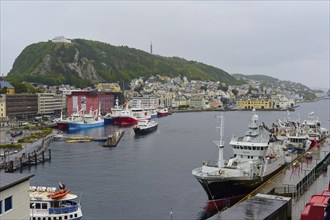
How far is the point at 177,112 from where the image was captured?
4439 inches

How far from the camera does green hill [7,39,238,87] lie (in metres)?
124

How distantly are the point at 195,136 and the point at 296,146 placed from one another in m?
21.1

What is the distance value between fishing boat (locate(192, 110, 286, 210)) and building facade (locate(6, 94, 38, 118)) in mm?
56090

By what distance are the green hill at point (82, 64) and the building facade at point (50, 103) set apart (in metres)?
21.1

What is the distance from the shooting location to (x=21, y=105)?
7488cm

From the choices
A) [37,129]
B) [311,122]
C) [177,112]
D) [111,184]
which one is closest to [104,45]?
[177,112]

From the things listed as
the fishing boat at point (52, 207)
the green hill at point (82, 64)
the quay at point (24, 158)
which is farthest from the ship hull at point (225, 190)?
the green hill at point (82, 64)

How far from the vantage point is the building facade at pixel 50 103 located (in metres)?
81.1

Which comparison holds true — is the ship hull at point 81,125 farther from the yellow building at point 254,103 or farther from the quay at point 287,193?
the yellow building at point 254,103

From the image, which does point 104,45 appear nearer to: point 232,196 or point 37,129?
point 37,129

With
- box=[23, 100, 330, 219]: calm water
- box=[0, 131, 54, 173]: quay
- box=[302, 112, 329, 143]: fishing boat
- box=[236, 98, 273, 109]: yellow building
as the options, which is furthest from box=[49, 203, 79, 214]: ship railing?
box=[236, 98, 273, 109]: yellow building

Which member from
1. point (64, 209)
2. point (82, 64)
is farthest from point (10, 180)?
point (82, 64)

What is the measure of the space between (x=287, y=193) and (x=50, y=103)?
71356 millimetres

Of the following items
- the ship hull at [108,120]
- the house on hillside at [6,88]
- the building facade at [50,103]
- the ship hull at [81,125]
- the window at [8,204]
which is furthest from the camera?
the building facade at [50,103]
